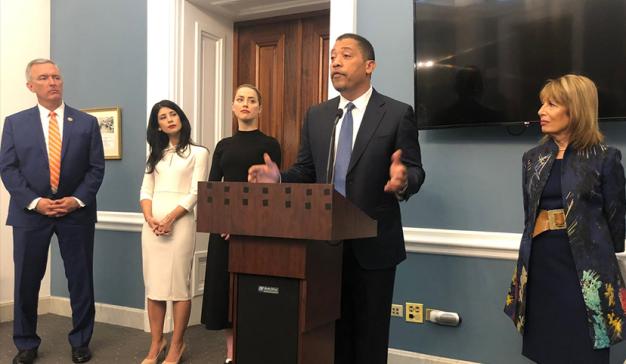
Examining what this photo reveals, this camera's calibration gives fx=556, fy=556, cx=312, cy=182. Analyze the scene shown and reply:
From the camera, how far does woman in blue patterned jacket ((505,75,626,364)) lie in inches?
77.0

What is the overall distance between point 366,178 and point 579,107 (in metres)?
0.86

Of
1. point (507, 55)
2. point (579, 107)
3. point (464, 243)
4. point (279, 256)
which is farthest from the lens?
point (464, 243)

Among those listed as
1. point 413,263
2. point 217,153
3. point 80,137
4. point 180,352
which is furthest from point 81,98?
point 413,263

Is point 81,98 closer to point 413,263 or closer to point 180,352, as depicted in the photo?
point 180,352

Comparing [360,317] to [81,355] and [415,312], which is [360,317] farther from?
[81,355]

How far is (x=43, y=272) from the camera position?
319 cm

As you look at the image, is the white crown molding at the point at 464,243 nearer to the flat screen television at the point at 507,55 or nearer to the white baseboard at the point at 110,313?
the flat screen television at the point at 507,55

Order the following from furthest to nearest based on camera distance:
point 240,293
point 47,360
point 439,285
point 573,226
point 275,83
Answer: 1. point 275,83
2. point 47,360
3. point 439,285
4. point 573,226
5. point 240,293

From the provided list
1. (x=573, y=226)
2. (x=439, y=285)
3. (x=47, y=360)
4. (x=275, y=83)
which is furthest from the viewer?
(x=275, y=83)

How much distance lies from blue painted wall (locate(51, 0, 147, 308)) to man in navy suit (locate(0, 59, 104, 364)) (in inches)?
27.0

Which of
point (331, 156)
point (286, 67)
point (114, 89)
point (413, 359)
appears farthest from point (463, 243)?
point (114, 89)

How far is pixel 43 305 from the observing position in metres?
4.29

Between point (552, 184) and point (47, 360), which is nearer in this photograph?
point (552, 184)

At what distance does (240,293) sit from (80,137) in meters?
2.21
